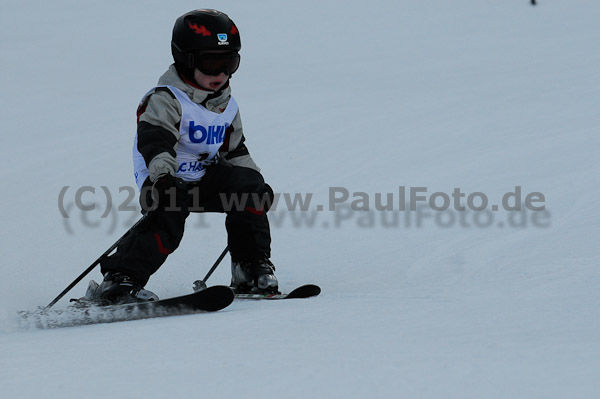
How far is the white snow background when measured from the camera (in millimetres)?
2111

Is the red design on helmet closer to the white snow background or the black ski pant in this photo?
the black ski pant

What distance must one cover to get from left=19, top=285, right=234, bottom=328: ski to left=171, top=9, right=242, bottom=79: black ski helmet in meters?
1.19

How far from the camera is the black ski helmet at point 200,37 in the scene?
12.2 ft

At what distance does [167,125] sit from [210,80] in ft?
1.03

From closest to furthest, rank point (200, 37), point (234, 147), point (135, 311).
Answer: point (135, 311) < point (200, 37) < point (234, 147)

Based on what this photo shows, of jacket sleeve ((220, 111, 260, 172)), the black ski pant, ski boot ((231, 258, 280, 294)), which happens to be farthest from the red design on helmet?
ski boot ((231, 258, 280, 294))

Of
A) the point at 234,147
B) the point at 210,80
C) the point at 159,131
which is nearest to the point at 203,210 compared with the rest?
the point at 234,147

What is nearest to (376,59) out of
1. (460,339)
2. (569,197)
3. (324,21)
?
(324,21)

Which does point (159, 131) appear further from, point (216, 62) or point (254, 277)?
point (254, 277)

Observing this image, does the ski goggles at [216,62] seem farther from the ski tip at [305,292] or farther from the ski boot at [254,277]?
the ski tip at [305,292]

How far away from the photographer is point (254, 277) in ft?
13.1

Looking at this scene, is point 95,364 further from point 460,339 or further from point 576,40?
point 576,40

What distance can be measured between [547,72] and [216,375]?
30.1 feet

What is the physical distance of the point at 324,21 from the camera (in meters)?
16.4
